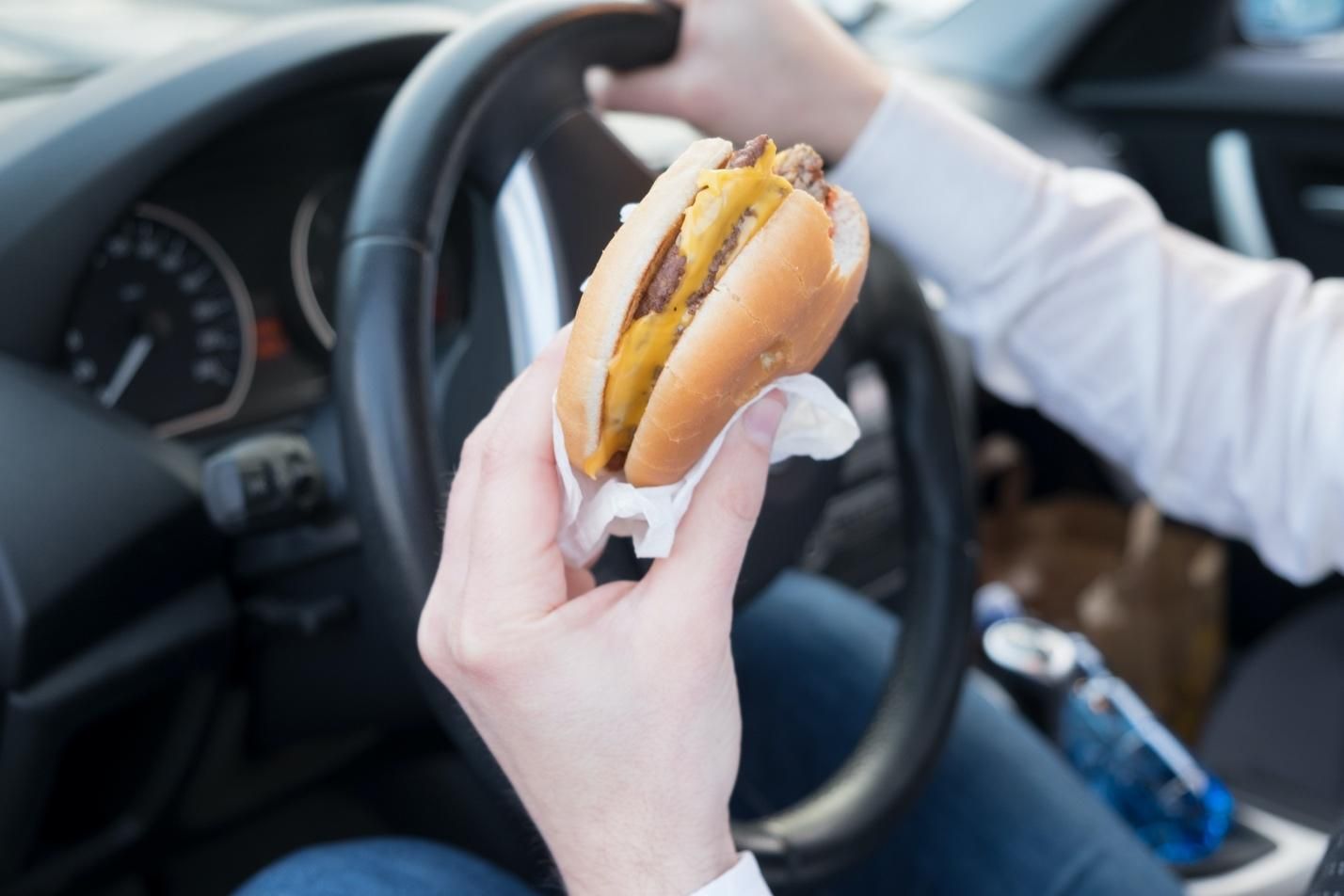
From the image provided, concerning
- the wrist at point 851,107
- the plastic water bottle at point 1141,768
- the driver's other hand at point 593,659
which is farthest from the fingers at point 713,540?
the plastic water bottle at point 1141,768

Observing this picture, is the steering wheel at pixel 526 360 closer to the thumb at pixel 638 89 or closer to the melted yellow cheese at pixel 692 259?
the thumb at pixel 638 89

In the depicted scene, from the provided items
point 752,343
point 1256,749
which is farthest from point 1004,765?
point 752,343

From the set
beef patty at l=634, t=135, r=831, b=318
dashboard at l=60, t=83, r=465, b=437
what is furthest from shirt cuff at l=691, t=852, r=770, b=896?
dashboard at l=60, t=83, r=465, b=437

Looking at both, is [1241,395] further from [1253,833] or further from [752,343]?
[752,343]

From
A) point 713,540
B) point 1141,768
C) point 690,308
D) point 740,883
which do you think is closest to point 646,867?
point 740,883

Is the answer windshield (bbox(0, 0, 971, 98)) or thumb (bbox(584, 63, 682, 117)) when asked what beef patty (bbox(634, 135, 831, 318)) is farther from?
windshield (bbox(0, 0, 971, 98))

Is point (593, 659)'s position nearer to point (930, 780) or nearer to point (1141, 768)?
point (930, 780)
